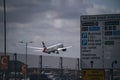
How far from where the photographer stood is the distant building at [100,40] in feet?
63.0

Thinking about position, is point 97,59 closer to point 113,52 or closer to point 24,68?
point 113,52

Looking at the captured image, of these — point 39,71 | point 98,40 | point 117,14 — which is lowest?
point 39,71

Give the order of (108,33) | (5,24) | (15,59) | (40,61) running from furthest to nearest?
(40,61) < (15,59) < (5,24) < (108,33)

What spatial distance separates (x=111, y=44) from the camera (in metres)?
19.4

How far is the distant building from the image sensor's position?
1919 centimetres

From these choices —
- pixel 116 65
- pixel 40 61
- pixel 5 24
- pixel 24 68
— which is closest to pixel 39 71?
pixel 40 61

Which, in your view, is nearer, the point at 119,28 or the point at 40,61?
the point at 119,28

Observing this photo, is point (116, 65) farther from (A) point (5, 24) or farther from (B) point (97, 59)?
→ (A) point (5, 24)

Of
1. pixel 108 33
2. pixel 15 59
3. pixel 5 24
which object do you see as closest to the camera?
pixel 108 33

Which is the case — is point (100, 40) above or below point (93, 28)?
below

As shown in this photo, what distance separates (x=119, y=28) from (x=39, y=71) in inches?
987

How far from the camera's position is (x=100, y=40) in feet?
63.3

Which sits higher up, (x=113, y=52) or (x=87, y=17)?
(x=87, y=17)

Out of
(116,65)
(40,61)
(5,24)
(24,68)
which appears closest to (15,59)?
(24,68)
